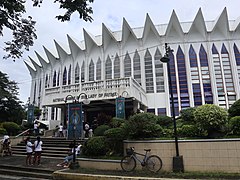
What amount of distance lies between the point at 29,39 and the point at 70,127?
7295 mm

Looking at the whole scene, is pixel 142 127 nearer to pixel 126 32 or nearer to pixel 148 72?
pixel 148 72

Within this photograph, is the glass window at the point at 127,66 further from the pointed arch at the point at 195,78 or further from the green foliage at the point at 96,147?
the green foliage at the point at 96,147

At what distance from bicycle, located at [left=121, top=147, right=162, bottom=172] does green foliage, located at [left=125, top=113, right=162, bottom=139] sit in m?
0.85

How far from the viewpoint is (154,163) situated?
284 inches

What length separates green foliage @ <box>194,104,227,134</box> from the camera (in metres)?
7.40

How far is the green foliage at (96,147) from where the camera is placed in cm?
842

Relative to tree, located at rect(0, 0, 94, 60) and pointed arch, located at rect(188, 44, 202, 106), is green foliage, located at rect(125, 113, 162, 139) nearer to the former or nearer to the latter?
tree, located at rect(0, 0, 94, 60)

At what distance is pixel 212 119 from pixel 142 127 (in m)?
2.82

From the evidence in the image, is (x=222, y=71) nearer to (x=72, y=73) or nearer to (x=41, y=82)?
(x=72, y=73)

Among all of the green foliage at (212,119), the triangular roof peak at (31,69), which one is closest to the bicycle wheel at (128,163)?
the green foliage at (212,119)

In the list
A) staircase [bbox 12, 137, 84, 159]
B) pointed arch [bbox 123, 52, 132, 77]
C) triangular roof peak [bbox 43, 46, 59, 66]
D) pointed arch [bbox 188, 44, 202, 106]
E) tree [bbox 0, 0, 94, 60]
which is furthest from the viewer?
triangular roof peak [bbox 43, 46, 59, 66]

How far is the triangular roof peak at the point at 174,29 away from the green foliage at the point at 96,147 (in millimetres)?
19204

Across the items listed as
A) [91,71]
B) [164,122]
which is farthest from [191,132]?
[91,71]

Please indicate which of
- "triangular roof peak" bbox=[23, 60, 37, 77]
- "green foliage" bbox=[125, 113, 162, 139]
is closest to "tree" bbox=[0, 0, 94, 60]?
"green foliage" bbox=[125, 113, 162, 139]
